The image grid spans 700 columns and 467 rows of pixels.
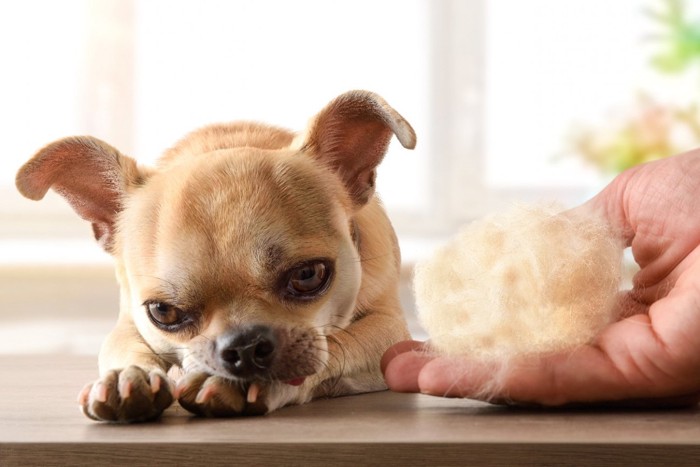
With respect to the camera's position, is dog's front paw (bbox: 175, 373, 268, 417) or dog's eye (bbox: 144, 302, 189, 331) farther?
dog's eye (bbox: 144, 302, 189, 331)

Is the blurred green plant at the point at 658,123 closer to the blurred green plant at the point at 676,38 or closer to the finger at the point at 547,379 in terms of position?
the blurred green plant at the point at 676,38

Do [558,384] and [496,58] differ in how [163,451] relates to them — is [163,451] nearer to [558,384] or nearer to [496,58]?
[558,384]

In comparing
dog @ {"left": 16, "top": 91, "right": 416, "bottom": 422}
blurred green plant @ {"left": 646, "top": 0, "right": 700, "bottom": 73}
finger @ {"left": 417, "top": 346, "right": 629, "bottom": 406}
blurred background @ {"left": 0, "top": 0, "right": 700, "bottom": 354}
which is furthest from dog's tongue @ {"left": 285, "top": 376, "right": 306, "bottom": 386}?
blurred green plant @ {"left": 646, "top": 0, "right": 700, "bottom": 73}

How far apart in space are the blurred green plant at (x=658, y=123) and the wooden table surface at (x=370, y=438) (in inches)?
110

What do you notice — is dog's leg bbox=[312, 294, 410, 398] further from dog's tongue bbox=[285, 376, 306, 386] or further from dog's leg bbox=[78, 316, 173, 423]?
dog's leg bbox=[78, 316, 173, 423]

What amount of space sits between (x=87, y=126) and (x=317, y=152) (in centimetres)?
266

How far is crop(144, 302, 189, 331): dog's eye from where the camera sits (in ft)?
4.66

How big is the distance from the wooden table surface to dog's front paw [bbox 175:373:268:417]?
0.02 metres

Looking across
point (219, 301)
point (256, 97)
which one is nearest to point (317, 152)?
point (219, 301)

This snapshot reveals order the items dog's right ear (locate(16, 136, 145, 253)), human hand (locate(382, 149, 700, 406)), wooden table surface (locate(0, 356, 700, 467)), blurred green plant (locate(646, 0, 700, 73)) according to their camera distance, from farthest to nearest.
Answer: blurred green plant (locate(646, 0, 700, 73))
dog's right ear (locate(16, 136, 145, 253))
human hand (locate(382, 149, 700, 406))
wooden table surface (locate(0, 356, 700, 467))

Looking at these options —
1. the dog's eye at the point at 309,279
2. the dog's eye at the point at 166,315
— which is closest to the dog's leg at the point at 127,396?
the dog's eye at the point at 166,315

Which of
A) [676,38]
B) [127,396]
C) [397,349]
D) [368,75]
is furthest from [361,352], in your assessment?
[676,38]

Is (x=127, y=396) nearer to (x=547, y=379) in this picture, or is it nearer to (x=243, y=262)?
(x=243, y=262)

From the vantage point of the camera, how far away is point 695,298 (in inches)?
47.0
